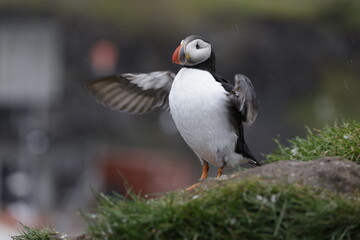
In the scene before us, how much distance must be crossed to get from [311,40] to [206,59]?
94.6 feet

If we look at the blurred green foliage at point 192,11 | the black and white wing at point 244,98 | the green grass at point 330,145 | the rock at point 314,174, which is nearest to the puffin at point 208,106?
the black and white wing at point 244,98

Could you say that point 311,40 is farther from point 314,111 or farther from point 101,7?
point 101,7

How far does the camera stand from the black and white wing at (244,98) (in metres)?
5.50

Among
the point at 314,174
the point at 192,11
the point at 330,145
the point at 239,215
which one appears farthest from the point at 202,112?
the point at 192,11

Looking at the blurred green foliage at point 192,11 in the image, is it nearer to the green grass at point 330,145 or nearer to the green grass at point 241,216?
the green grass at point 330,145

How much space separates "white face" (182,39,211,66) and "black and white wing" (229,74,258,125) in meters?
0.37

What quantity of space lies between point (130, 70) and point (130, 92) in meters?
23.7

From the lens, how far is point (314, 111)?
105ft

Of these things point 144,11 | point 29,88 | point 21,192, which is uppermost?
point 144,11

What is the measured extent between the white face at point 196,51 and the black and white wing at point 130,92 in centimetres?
75

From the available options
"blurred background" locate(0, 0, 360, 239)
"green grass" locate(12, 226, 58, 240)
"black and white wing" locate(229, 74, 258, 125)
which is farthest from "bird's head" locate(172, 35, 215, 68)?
"blurred background" locate(0, 0, 360, 239)

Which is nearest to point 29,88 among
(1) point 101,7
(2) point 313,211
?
(1) point 101,7

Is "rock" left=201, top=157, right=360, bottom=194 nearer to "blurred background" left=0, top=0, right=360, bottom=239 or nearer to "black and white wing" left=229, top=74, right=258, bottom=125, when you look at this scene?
"black and white wing" left=229, top=74, right=258, bottom=125

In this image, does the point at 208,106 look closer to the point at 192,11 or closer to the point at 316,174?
the point at 316,174
